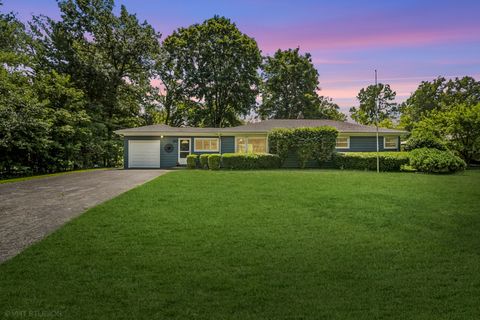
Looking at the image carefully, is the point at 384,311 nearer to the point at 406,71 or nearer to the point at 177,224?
the point at 177,224

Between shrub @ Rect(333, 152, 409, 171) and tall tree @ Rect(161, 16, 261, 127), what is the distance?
16.2m

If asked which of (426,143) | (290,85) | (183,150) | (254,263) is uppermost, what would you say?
(290,85)

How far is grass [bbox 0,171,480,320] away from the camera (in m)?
2.99

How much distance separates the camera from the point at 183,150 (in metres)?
21.6

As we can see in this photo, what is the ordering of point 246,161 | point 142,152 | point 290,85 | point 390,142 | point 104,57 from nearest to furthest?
point 246,161 < point 142,152 < point 390,142 < point 104,57 < point 290,85

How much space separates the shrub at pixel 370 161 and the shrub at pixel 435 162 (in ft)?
2.12

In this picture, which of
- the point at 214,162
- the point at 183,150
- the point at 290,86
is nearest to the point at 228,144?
the point at 183,150

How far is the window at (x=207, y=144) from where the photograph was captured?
853 inches

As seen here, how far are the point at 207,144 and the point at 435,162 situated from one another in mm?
13140

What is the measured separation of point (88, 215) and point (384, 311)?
5742 millimetres

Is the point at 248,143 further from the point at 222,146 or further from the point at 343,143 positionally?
the point at 343,143

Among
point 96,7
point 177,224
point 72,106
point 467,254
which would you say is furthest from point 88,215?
point 96,7

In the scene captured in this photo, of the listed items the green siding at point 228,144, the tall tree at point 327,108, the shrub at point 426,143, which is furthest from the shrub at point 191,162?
the tall tree at point 327,108

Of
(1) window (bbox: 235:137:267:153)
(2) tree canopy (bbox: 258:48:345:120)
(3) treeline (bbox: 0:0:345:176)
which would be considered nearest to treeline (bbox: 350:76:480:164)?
→ (2) tree canopy (bbox: 258:48:345:120)
